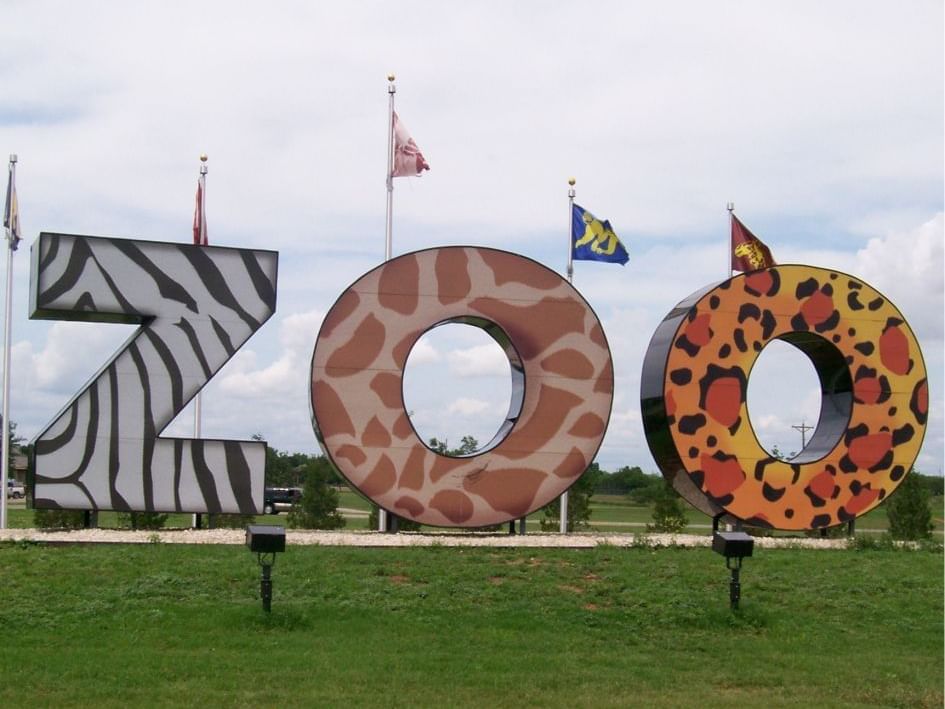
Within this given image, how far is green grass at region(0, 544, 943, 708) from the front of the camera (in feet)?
37.1

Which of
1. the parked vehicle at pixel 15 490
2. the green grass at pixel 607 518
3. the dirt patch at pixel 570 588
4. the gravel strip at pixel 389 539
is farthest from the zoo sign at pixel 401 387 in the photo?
the parked vehicle at pixel 15 490

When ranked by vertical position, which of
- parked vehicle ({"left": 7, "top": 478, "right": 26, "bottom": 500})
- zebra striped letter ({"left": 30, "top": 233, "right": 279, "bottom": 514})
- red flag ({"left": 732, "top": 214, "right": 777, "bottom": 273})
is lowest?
parked vehicle ({"left": 7, "top": 478, "right": 26, "bottom": 500})

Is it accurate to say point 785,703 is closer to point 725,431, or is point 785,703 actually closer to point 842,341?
point 725,431

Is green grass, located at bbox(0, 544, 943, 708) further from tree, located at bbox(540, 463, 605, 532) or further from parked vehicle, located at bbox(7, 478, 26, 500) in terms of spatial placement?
parked vehicle, located at bbox(7, 478, 26, 500)

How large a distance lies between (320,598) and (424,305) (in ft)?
22.6

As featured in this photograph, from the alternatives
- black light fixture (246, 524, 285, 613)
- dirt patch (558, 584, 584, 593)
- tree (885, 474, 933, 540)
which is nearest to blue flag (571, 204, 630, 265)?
dirt patch (558, 584, 584, 593)

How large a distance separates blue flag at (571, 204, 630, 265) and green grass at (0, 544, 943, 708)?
749 centimetres

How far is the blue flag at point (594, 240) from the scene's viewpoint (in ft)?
78.1

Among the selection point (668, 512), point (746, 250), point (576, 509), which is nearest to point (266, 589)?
point (746, 250)

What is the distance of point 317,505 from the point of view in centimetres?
3222

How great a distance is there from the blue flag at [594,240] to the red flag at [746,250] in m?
2.16

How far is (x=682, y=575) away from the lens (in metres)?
16.6

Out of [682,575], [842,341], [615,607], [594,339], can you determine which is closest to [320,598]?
[615,607]

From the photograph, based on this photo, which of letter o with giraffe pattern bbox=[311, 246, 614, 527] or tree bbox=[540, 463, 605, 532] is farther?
tree bbox=[540, 463, 605, 532]
